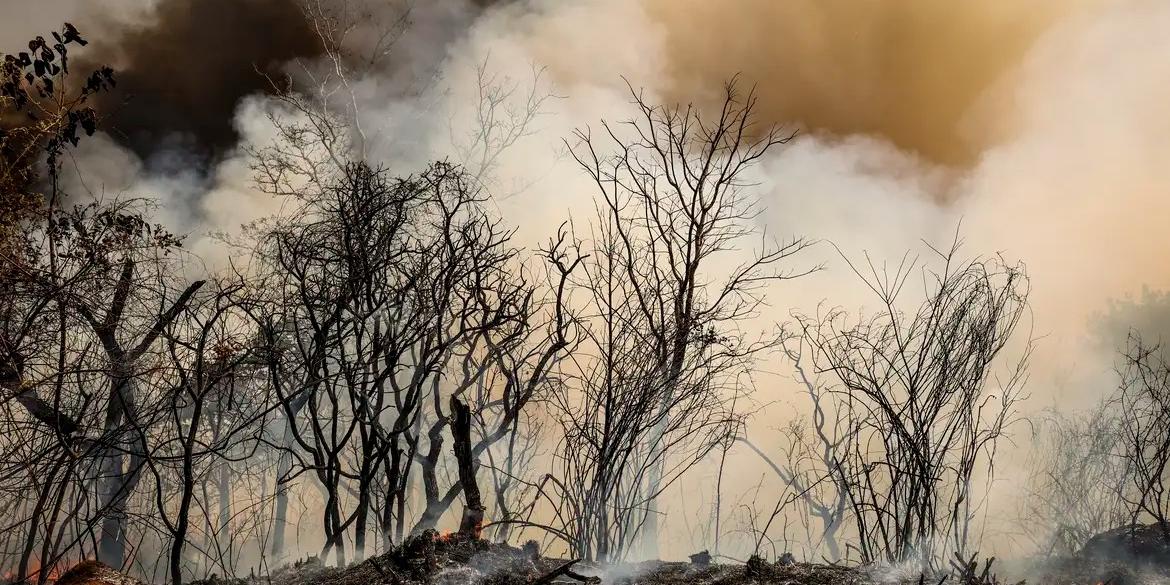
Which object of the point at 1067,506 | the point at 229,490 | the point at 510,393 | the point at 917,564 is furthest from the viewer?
the point at 229,490

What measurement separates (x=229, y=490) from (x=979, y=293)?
1581 centimetres

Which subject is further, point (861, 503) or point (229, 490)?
point (229, 490)

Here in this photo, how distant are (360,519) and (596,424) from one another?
245 cm

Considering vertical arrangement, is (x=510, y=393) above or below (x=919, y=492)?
above

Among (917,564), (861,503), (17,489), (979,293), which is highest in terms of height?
(979,293)

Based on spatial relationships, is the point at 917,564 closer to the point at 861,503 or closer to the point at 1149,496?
the point at 861,503

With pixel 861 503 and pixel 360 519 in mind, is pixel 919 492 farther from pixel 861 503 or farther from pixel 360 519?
pixel 360 519

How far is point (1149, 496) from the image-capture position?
25.9ft

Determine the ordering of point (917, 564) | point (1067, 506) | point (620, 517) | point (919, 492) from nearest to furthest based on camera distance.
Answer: point (917, 564)
point (919, 492)
point (620, 517)
point (1067, 506)

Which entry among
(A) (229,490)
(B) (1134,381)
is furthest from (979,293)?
(A) (229,490)

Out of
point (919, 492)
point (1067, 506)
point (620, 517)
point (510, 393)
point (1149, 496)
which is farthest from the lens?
point (1067, 506)

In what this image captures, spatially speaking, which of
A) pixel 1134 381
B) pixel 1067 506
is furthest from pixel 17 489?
pixel 1067 506

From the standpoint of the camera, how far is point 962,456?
6242mm

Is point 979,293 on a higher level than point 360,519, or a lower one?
higher
